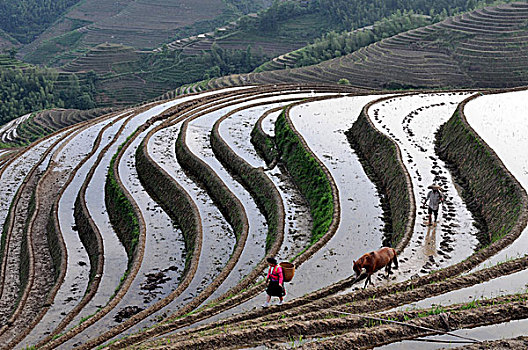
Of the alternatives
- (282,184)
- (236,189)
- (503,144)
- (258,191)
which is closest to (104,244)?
(236,189)

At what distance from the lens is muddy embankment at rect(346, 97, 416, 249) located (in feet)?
35.0

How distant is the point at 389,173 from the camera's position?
45.1ft

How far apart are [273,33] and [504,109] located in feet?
241

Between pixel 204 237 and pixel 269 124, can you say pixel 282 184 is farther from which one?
pixel 269 124

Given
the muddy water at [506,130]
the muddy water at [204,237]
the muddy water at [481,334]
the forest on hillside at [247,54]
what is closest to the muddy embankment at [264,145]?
the muddy water at [204,237]

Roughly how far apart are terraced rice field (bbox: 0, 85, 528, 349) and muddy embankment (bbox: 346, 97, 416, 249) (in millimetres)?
66

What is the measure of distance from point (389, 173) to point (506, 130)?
4210 millimetres

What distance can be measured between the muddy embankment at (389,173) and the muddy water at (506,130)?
6.53ft

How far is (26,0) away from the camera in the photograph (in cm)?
12950

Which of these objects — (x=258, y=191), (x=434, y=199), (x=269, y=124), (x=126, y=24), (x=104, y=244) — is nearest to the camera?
(x=434, y=199)

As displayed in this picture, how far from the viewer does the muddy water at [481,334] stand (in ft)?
20.0

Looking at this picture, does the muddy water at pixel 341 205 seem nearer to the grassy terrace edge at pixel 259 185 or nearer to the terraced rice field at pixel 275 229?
the terraced rice field at pixel 275 229

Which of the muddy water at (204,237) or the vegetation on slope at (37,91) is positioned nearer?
the muddy water at (204,237)

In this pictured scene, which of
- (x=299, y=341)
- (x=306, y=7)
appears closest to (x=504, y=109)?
(x=299, y=341)
